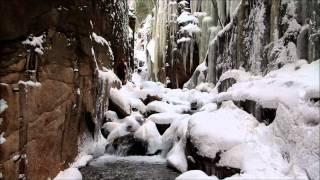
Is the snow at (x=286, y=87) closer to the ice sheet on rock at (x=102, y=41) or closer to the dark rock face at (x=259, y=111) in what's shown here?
the dark rock face at (x=259, y=111)

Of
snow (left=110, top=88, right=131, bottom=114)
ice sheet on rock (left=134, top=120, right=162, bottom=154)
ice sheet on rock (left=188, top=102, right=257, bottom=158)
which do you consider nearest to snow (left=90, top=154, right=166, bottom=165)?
ice sheet on rock (left=134, top=120, right=162, bottom=154)

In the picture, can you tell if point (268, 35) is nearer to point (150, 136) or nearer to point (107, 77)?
point (150, 136)

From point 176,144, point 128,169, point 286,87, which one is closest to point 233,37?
point 176,144

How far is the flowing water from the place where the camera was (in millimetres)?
7477

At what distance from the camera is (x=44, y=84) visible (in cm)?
656

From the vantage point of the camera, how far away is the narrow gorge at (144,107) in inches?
224

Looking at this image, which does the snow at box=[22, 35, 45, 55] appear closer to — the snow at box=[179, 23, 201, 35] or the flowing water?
the flowing water

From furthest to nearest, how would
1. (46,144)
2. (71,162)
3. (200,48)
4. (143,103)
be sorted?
1. (200,48)
2. (143,103)
3. (71,162)
4. (46,144)

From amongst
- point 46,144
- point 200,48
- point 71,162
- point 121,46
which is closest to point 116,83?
point 121,46

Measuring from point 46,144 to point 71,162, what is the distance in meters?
1.38

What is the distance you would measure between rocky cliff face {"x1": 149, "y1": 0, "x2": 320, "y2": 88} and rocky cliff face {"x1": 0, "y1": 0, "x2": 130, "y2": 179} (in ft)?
14.6

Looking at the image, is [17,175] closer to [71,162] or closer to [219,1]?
[71,162]

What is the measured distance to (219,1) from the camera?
13078mm

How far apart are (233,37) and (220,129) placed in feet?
16.4
